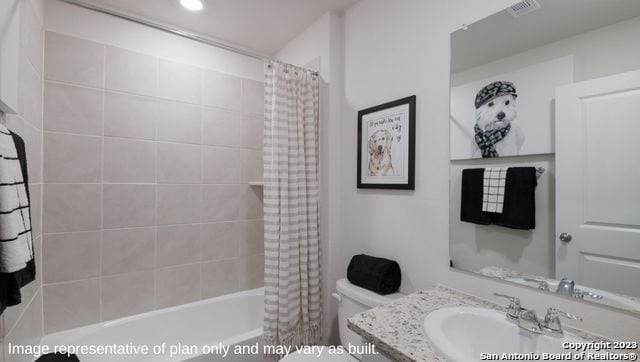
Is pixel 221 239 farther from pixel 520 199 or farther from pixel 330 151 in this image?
pixel 520 199

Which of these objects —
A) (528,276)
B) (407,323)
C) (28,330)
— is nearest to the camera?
(407,323)

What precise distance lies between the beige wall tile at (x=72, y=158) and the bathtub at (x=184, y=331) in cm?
94

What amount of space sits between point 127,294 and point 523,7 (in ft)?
8.67

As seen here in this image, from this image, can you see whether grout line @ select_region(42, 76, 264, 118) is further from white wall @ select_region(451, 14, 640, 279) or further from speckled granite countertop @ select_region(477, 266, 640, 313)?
speckled granite countertop @ select_region(477, 266, 640, 313)

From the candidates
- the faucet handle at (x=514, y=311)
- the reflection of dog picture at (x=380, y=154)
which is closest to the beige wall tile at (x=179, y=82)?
the reflection of dog picture at (x=380, y=154)

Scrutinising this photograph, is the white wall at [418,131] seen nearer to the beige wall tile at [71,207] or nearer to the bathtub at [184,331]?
the bathtub at [184,331]

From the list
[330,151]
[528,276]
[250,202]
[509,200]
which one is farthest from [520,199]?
[250,202]

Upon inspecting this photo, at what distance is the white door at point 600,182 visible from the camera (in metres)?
0.81

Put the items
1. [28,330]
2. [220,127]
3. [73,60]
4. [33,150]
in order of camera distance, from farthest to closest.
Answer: [220,127] → [73,60] → [33,150] → [28,330]

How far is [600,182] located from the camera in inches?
33.9

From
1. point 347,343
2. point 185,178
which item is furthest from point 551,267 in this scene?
point 185,178

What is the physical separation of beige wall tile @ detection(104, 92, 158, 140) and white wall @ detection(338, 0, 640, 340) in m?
1.38

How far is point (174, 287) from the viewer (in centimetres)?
199

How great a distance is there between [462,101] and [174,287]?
2.20 metres
